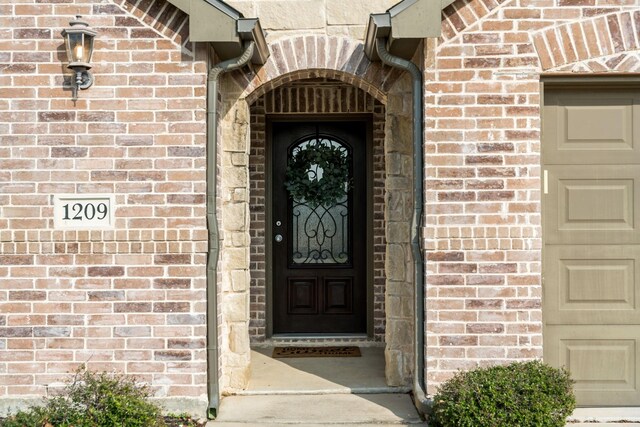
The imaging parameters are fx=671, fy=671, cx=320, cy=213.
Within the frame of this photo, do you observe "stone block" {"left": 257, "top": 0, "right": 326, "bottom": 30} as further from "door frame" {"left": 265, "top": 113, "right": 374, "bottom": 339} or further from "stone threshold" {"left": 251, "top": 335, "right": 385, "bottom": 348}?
"stone threshold" {"left": 251, "top": 335, "right": 385, "bottom": 348}

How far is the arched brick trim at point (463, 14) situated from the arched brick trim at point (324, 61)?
0.66m

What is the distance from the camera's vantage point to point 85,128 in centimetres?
476

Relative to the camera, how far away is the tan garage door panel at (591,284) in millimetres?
4832

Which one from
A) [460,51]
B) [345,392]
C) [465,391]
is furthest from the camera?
[345,392]

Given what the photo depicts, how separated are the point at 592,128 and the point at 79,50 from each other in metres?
3.66

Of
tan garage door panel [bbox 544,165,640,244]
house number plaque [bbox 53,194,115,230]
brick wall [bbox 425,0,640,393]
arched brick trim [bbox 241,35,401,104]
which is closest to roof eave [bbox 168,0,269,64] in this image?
arched brick trim [bbox 241,35,401,104]

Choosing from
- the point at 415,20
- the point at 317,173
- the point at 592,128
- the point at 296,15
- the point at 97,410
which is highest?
the point at 296,15

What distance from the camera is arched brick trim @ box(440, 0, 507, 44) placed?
184 inches

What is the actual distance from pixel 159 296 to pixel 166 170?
89cm

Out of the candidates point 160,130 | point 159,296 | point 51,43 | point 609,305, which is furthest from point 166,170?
point 609,305

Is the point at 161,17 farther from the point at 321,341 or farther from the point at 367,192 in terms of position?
the point at 321,341

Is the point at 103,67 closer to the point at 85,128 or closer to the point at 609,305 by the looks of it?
the point at 85,128

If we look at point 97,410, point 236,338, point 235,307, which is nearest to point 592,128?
point 235,307

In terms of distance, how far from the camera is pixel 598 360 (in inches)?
192
